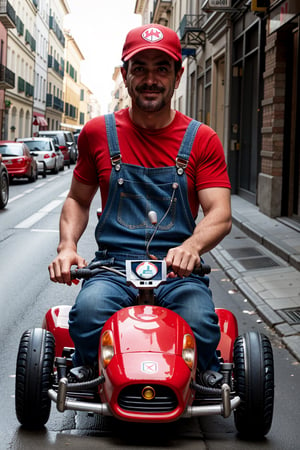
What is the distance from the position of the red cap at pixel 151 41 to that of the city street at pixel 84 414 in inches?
68.8

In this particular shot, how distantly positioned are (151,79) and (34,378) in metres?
1.46

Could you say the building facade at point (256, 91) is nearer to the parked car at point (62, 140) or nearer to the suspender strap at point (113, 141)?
the suspender strap at point (113, 141)

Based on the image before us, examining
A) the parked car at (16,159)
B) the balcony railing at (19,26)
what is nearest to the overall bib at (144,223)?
the parked car at (16,159)

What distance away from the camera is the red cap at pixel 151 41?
3342 mm

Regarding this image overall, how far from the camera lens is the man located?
10.8ft

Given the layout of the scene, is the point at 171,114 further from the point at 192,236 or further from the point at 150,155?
the point at 192,236

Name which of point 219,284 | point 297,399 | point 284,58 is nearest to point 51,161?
point 284,58

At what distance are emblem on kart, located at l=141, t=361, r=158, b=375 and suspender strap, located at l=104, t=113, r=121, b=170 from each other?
3.20ft

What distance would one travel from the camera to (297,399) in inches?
169

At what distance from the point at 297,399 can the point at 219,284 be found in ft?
12.7

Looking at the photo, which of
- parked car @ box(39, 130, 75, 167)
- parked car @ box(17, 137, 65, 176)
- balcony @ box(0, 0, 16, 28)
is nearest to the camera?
parked car @ box(17, 137, 65, 176)

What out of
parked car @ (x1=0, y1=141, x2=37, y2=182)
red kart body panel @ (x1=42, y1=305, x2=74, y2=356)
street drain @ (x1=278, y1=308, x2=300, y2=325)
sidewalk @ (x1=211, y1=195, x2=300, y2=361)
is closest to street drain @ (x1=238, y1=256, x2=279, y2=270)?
sidewalk @ (x1=211, y1=195, x2=300, y2=361)

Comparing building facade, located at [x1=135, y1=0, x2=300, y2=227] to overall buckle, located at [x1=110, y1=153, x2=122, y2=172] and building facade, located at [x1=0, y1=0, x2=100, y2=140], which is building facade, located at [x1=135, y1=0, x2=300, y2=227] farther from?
building facade, located at [x1=0, y1=0, x2=100, y2=140]

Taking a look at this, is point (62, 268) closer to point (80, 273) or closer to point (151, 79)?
point (80, 273)
